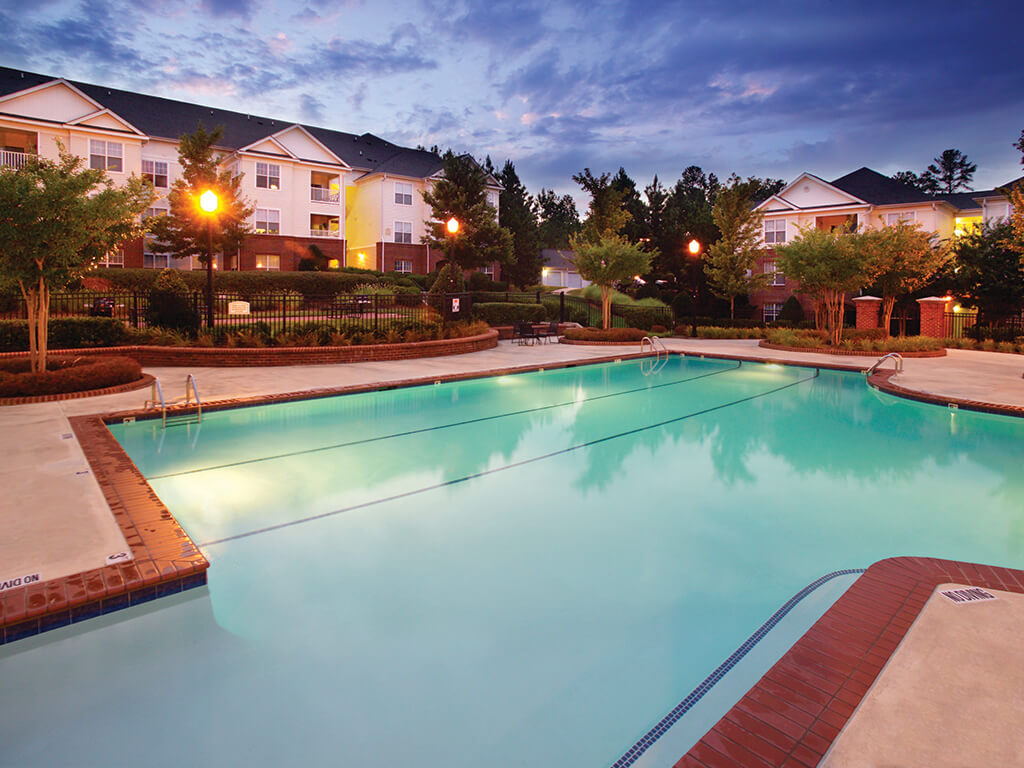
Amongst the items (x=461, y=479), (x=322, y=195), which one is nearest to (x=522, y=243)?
(x=322, y=195)

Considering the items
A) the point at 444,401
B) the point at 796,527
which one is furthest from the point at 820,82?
the point at 796,527

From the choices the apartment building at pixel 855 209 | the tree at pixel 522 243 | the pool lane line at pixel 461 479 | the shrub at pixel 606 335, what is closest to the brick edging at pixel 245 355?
the shrub at pixel 606 335

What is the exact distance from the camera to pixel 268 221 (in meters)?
38.2

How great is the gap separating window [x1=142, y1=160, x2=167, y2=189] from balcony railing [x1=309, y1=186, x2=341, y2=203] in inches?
321

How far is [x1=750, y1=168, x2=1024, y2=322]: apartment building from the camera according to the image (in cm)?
3556

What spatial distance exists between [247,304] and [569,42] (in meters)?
17.5

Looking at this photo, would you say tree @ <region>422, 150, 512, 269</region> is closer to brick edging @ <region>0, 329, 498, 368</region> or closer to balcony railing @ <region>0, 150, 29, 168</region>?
brick edging @ <region>0, 329, 498, 368</region>

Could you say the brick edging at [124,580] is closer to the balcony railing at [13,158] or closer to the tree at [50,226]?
the tree at [50,226]

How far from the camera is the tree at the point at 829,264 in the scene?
21094 mm

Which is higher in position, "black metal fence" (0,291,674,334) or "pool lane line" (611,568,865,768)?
"black metal fence" (0,291,674,334)

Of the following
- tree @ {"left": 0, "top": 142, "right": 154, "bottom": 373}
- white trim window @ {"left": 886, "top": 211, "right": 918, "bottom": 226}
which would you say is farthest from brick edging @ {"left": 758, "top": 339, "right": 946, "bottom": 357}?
tree @ {"left": 0, "top": 142, "right": 154, "bottom": 373}

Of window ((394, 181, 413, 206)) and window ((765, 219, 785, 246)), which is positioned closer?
window ((765, 219, 785, 246))

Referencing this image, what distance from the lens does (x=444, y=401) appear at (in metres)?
12.7

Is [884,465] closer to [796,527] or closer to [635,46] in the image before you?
[796,527]
